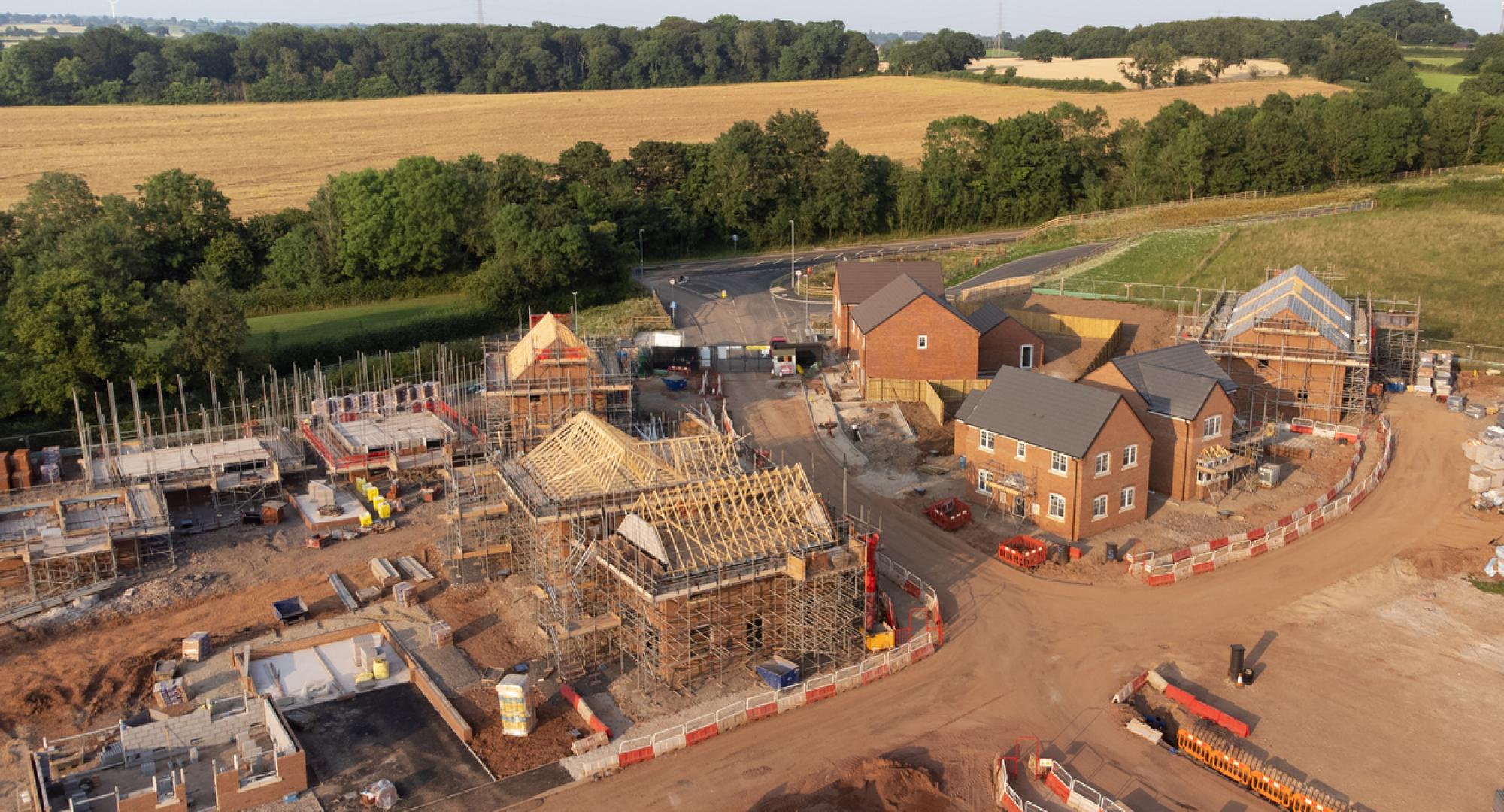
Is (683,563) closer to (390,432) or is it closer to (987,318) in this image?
(390,432)

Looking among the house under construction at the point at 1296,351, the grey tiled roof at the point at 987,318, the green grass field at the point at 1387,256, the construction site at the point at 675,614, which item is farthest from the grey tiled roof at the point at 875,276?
the house under construction at the point at 1296,351

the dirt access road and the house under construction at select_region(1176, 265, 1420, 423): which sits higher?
the house under construction at select_region(1176, 265, 1420, 423)

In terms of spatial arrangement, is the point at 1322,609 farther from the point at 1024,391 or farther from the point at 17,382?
the point at 17,382

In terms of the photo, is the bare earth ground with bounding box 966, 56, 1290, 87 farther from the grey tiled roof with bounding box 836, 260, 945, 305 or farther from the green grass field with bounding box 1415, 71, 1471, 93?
the grey tiled roof with bounding box 836, 260, 945, 305

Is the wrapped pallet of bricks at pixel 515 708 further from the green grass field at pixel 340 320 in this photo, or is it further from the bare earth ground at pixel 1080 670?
the green grass field at pixel 340 320

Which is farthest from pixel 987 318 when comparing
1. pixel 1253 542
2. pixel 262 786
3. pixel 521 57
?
pixel 521 57

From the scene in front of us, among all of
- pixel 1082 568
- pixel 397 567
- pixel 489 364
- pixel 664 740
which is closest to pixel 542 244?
pixel 489 364

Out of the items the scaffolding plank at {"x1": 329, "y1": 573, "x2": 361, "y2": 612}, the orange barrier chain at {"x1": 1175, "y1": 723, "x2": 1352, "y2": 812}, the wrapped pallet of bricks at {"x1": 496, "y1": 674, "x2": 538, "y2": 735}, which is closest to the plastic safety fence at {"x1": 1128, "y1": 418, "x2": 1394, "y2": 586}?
the orange barrier chain at {"x1": 1175, "y1": 723, "x2": 1352, "y2": 812}
